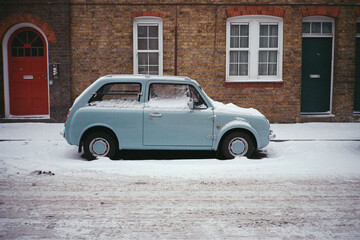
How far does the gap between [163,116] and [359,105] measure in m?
9.02

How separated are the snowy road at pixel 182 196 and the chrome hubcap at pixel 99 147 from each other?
0.21 m

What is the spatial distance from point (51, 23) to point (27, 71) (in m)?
1.89

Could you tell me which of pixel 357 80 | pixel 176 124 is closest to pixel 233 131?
pixel 176 124

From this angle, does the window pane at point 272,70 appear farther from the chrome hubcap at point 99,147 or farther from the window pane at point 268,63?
the chrome hubcap at point 99,147

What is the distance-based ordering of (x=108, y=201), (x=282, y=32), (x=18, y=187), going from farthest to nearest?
1. (x=282, y=32)
2. (x=18, y=187)
3. (x=108, y=201)

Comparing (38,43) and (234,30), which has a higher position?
(234,30)

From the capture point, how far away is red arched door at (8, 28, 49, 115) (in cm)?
1217

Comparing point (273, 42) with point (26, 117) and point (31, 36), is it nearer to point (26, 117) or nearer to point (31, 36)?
point (31, 36)

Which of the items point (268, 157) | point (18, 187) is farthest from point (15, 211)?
point (268, 157)

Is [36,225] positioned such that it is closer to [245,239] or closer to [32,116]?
[245,239]

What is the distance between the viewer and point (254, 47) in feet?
40.9

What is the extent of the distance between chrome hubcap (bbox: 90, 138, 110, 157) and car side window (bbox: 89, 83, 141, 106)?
759 millimetres

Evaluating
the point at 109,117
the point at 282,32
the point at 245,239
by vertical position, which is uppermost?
the point at 282,32

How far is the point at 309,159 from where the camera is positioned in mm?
7184
